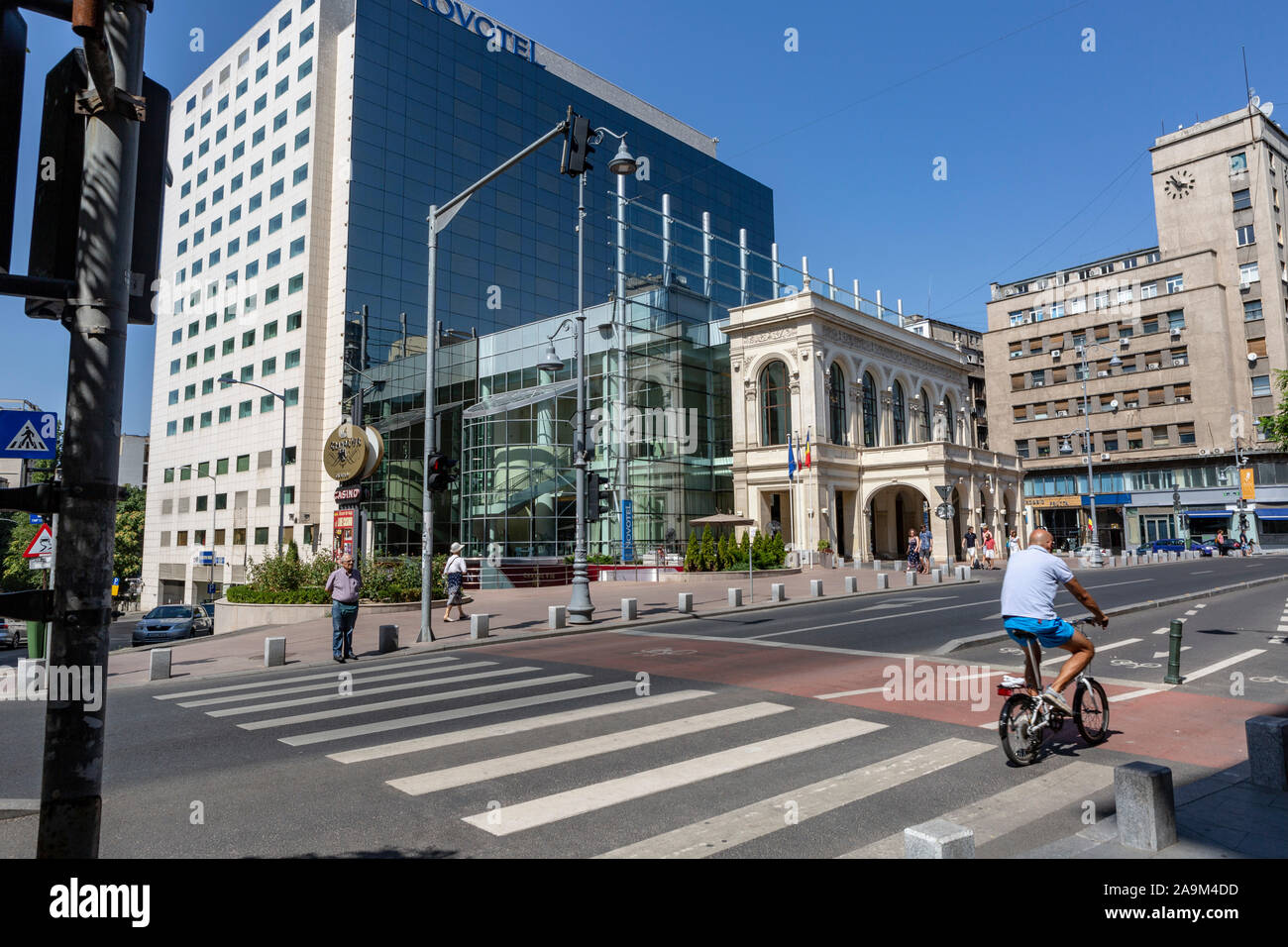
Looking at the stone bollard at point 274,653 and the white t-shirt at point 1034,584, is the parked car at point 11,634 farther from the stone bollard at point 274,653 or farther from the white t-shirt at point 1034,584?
the white t-shirt at point 1034,584

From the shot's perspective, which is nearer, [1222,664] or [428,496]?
[1222,664]

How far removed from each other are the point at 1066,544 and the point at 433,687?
68.9 meters

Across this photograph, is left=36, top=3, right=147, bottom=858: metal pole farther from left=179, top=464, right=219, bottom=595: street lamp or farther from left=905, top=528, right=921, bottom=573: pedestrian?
left=179, top=464, right=219, bottom=595: street lamp

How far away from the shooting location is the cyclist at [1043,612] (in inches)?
261

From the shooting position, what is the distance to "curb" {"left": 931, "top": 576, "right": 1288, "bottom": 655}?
12.6m

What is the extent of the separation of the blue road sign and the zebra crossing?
3.42 m

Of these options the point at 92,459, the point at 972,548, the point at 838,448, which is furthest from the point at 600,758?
the point at 838,448

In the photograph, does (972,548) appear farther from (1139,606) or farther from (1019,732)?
(1019,732)

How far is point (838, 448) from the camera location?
47.9 meters

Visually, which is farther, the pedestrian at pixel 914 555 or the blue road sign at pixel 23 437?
the pedestrian at pixel 914 555

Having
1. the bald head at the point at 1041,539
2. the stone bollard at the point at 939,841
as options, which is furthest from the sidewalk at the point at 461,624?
the stone bollard at the point at 939,841

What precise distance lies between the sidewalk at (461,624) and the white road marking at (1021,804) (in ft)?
37.8

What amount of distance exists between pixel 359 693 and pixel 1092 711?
860cm
